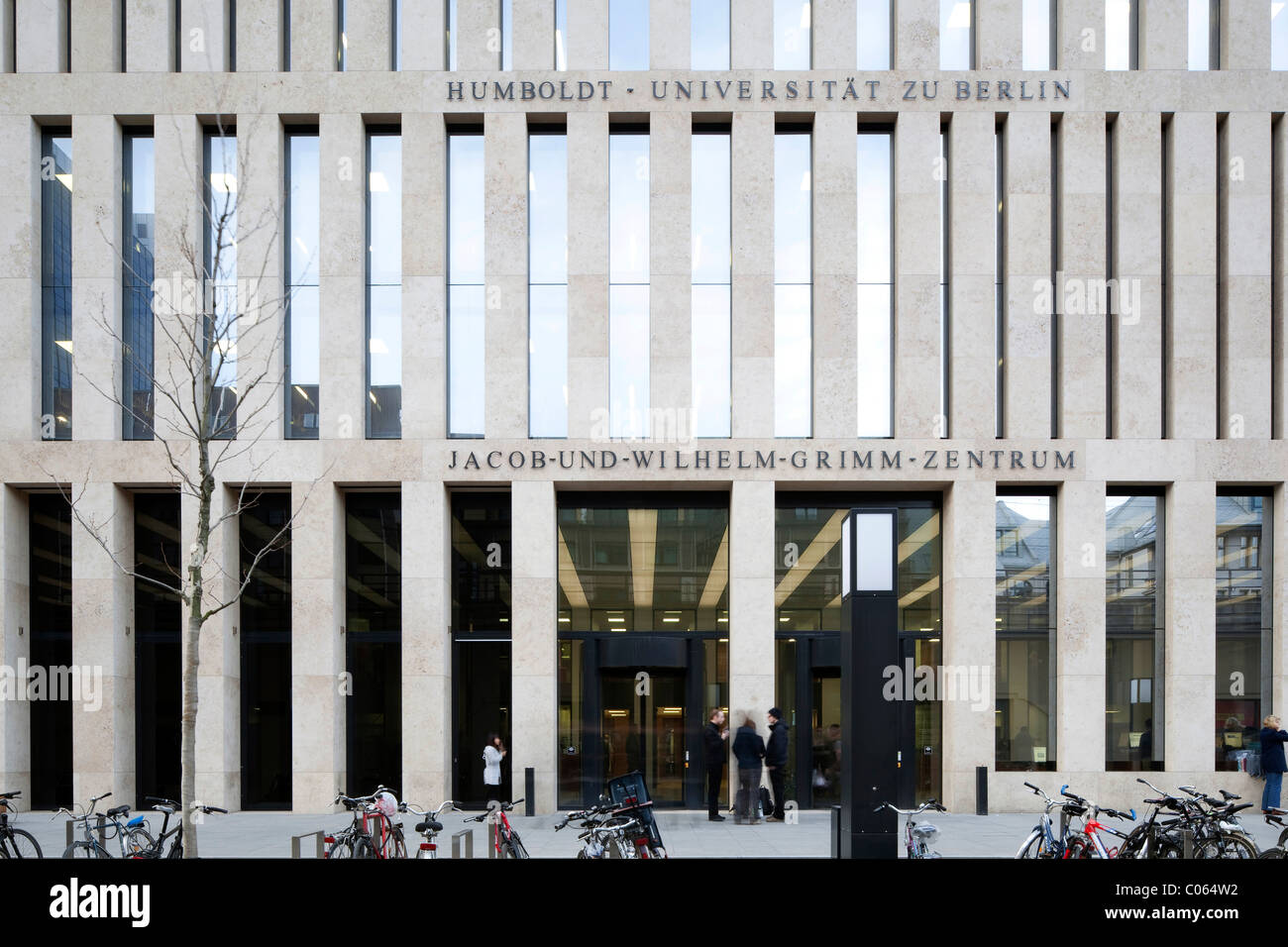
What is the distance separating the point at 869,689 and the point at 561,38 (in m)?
15.1

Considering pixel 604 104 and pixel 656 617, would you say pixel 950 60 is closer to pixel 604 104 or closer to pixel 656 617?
pixel 604 104

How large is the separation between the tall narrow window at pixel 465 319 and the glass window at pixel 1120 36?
43.7ft

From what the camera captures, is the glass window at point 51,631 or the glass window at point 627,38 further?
the glass window at point 627,38

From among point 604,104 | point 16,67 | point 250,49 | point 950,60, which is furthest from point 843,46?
point 16,67

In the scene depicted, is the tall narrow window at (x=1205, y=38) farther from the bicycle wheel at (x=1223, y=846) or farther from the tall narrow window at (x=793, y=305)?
the bicycle wheel at (x=1223, y=846)

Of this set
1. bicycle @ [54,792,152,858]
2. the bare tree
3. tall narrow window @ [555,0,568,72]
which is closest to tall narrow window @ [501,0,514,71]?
tall narrow window @ [555,0,568,72]

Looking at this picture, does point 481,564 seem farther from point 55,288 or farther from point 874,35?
point 874,35

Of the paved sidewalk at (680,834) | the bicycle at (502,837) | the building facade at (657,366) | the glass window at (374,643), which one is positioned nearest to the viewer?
the bicycle at (502,837)

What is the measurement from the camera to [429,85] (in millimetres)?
19109

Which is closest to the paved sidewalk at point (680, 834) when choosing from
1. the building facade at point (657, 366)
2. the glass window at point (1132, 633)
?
the building facade at point (657, 366)

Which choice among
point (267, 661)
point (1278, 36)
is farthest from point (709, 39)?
point (267, 661)

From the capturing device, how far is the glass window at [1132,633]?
61.2 feet

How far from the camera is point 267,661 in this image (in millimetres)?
19047

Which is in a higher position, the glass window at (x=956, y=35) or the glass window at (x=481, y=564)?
the glass window at (x=956, y=35)
